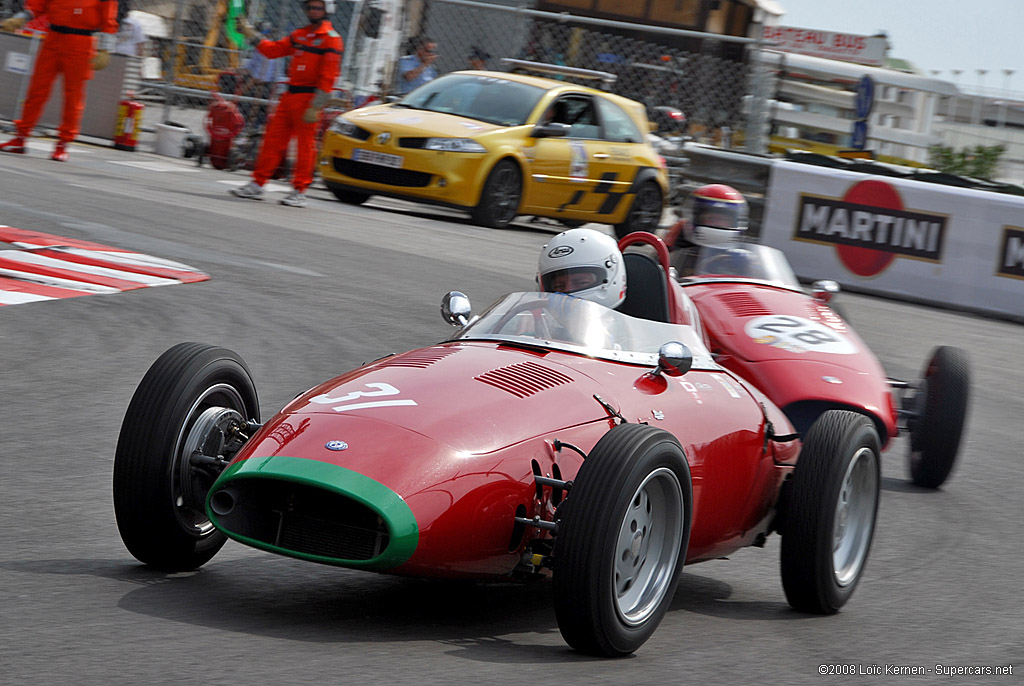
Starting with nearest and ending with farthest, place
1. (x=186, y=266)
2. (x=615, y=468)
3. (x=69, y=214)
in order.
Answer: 1. (x=615, y=468)
2. (x=186, y=266)
3. (x=69, y=214)

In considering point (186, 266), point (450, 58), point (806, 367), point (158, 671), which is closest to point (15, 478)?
point (158, 671)

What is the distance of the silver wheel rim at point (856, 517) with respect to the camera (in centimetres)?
504

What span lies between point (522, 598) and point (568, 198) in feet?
37.7

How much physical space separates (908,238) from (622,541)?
11.0 metres

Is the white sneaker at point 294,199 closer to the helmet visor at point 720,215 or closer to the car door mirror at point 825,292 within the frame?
the helmet visor at point 720,215

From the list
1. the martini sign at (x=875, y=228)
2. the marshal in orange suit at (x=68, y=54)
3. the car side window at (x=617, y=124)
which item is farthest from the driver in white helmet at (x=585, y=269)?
the car side window at (x=617, y=124)

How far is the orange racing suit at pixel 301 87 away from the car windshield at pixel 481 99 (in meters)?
1.79

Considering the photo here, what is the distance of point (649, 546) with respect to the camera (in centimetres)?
421

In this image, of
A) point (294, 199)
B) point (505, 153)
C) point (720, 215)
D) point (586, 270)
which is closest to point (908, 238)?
point (505, 153)

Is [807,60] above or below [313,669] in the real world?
above

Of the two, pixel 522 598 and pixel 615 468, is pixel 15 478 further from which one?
pixel 615 468

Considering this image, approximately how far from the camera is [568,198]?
51.8 feet

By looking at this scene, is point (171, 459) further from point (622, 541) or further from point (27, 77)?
point (27, 77)

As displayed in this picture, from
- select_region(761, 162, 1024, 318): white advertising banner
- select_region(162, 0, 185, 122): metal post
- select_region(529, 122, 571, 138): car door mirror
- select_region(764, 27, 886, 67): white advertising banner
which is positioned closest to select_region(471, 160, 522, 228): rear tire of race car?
select_region(529, 122, 571, 138): car door mirror
